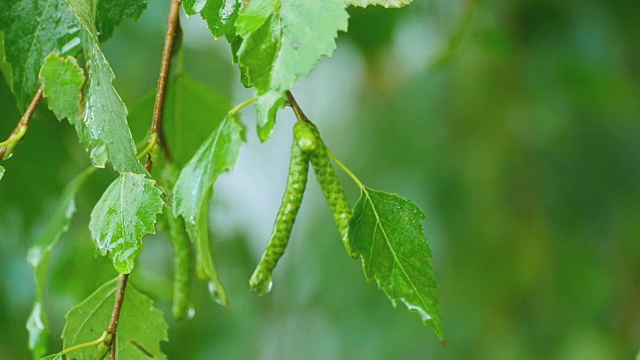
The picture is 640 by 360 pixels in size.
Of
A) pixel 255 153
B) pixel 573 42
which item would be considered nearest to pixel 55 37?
pixel 573 42

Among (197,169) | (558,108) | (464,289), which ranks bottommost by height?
(464,289)

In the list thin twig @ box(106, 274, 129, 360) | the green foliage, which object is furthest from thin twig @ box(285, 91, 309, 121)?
thin twig @ box(106, 274, 129, 360)

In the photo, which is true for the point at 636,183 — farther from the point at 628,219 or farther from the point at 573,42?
the point at 573,42

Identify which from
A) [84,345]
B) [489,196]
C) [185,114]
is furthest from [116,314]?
[489,196]

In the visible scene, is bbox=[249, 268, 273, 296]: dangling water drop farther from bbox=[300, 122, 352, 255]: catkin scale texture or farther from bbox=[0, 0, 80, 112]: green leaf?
bbox=[0, 0, 80, 112]: green leaf

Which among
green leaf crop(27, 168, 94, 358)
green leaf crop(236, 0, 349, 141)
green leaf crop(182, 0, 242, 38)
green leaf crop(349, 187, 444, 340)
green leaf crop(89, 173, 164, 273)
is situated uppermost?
green leaf crop(236, 0, 349, 141)

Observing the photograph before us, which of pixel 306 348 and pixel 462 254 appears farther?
pixel 306 348

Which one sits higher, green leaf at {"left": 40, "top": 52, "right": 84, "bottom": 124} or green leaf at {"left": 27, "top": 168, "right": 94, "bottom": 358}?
green leaf at {"left": 40, "top": 52, "right": 84, "bottom": 124}
